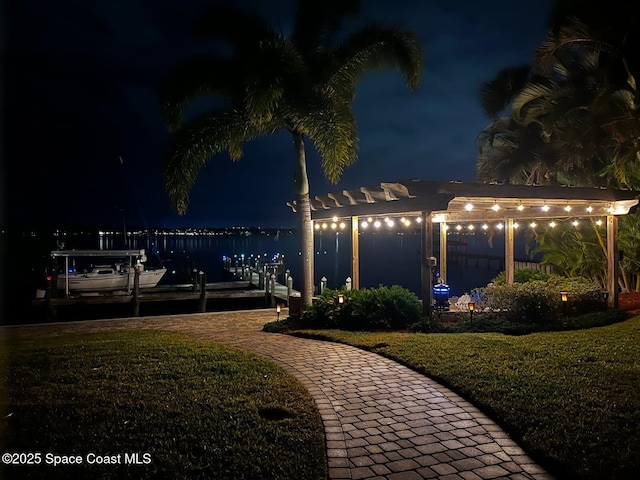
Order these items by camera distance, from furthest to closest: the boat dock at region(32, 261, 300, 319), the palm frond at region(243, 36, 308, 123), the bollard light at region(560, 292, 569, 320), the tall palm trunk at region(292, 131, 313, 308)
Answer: the boat dock at region(32, 261, 300, 319) → the tall palm trunk at region(292, 131, 313, 308) → the bollard light at region(560, 292, 569, 320) → the palm frond at region(243, 36, 308, 123)

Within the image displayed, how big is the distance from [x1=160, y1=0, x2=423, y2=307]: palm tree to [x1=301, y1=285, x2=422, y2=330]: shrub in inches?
46.6

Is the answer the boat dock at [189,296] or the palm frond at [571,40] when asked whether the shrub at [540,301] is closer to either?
the boat dock at [189,296]

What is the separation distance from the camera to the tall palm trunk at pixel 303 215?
1236 cm

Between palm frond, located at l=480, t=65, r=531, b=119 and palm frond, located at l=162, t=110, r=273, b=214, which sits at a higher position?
palm frond, located at l=480, t=65, r=531, b=119

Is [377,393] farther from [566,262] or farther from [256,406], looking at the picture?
[566,262]

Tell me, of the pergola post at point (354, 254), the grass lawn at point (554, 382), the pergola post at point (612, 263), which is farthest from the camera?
the pergola post at point (354, 254)

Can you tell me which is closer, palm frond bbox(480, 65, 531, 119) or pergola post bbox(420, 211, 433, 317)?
pergola post bbox(420, 211, 433, 317)

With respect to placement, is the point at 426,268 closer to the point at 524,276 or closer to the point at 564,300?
the point at 564,300

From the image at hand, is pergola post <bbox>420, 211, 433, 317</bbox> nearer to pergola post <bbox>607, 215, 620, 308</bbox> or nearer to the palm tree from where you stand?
the palm tree

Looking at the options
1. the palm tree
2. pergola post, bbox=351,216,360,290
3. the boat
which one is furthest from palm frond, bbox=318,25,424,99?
the boat

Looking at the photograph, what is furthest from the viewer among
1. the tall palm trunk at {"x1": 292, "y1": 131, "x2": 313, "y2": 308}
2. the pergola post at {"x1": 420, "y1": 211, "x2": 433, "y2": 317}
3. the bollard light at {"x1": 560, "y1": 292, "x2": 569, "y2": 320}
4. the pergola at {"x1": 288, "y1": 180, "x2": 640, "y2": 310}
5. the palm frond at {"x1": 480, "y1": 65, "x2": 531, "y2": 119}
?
the palm frond at {"x1": 480, "y1": 65, "x2": 531, "y2": 119}

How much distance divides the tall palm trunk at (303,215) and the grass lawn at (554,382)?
261 cm

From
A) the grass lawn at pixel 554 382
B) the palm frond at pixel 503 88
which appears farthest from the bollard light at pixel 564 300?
the palm frond at pixel 503 88

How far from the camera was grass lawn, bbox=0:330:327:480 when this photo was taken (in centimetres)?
420
